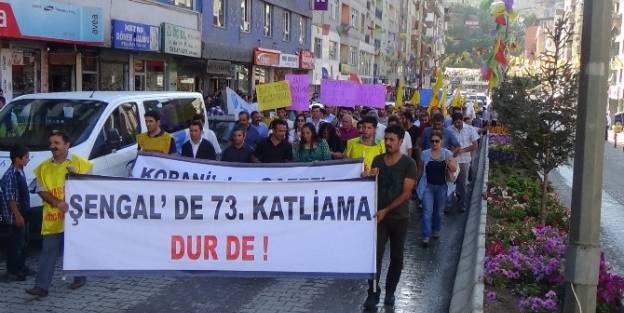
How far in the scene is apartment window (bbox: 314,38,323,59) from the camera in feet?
145

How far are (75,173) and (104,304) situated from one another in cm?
132

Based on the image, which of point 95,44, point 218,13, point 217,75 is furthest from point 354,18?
point 95,44

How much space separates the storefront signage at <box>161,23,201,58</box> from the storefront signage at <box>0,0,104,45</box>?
3.92 m

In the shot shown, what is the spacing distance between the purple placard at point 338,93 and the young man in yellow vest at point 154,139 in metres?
8.49

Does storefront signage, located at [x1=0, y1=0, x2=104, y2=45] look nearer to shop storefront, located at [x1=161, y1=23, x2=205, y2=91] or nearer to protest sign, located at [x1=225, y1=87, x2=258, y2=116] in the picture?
shop storefront, located at [x1=161, y1=23, x2=205, y2=91]

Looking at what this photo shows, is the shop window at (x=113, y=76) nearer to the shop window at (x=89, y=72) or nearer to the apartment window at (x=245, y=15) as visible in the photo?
the shop window at (x=89, y=72)

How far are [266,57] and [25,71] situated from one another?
16.7 m

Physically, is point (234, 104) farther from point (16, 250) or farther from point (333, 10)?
point (333, 10)

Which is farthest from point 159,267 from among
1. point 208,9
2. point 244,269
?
point 208,9

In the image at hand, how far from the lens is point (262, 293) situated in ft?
23.2

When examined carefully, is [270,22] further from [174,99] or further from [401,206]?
[401,206]

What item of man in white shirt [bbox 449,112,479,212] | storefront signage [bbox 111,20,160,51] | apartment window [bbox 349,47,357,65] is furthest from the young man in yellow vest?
apartment window [bbox 349,47,357,65]

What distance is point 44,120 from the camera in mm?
8969

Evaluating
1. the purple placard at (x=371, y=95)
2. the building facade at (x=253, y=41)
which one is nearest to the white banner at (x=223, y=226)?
the purple placard at (x=371, y=95)
